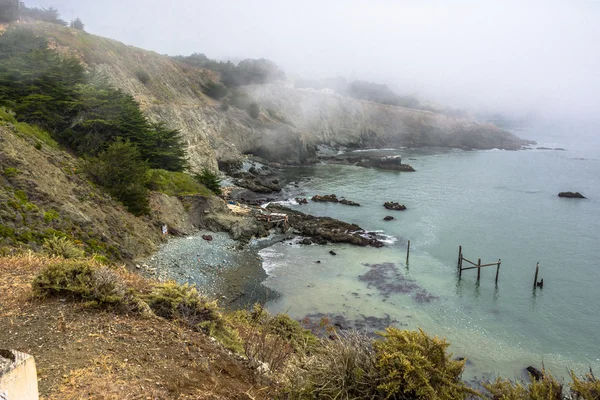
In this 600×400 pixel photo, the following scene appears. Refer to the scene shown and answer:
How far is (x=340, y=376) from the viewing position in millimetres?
5066

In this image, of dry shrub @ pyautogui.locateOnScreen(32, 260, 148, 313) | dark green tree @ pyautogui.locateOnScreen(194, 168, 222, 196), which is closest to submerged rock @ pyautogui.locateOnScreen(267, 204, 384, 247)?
dark green tree @ pyautogui.locateOnScreen(194, 168, 222, 196)

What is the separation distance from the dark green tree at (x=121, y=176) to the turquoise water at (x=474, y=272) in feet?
28.4

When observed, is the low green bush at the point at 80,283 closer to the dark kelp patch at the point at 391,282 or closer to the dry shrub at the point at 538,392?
the dry shrub at the point at 538,392

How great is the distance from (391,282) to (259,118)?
55.0 metres

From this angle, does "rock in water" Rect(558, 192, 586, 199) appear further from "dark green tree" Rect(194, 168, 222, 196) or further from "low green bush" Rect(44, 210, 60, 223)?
"low green bush" Rect(44, 210, 60, 223)

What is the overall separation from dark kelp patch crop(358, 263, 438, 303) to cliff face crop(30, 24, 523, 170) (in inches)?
1032

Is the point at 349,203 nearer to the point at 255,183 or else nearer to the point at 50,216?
the point at 255,183

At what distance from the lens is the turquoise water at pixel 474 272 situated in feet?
63.7

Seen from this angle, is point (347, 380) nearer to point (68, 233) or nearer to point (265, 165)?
point (68, 233)

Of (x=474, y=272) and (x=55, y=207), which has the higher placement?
(x=55, y=207)

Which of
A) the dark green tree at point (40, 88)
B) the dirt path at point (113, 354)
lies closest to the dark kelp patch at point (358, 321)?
the dirt path at point (113, 354)

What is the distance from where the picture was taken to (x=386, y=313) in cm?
2077

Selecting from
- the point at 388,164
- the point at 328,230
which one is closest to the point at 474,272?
the point at 328,230

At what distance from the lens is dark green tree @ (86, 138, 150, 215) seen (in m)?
21.8
